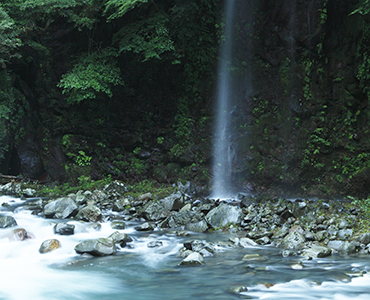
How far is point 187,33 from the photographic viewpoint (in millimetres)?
10867

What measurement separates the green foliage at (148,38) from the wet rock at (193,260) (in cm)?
695

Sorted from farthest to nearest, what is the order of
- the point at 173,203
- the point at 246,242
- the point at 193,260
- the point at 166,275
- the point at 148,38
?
the point at 148,38
the point at 173,203
the point at 246,242
the point at 193,260
the point at 166,275

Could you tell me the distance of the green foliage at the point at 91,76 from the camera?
10000 millimetres

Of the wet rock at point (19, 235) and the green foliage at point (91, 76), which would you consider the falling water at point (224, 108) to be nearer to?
the green foliage at point (91, 76)

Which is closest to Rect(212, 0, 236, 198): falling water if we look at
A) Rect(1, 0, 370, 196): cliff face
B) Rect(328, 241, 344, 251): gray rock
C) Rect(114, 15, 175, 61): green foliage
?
Rect(1, 0, 370, 196): cliff face

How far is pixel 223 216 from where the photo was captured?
7336 mm

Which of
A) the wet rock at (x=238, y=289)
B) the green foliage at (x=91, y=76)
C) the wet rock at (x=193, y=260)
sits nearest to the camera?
the wet rock at (x=238, y=289)

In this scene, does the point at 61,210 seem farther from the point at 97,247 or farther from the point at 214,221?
the point at 214,221

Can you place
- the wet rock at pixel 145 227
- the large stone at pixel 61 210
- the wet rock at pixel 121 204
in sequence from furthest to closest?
the wet rock at pixel 121 204
the large stone at pixel 61 210
the wet rock at pixel 145 227

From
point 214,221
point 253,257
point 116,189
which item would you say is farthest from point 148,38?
point 253,257

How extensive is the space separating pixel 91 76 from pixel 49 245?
6.25 meters

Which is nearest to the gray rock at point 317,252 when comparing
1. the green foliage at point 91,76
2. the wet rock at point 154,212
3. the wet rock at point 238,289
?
the wet rock at point 238,289

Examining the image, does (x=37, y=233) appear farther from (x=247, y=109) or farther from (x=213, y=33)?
(x=213, y=33)

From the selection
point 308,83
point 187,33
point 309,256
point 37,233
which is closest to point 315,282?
point 309,256
